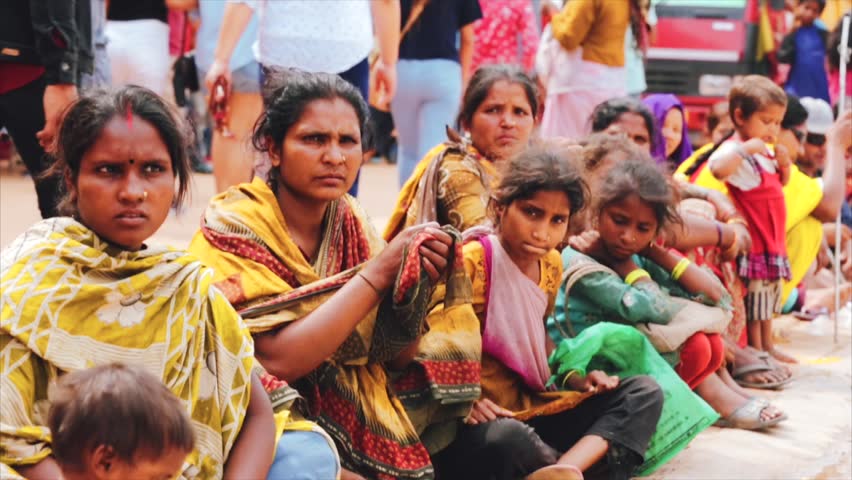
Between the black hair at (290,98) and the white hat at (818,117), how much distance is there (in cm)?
534

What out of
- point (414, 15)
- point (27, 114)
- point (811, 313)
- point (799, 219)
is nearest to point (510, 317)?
point (27, 114)

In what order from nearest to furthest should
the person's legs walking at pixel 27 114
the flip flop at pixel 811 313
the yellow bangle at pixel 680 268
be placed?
the person's legs walking at pixel 27 114
the yellow bangle at pixel 680 268
the flip flop at pixel 811 313

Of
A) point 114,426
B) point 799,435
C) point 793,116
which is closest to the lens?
point 114,426

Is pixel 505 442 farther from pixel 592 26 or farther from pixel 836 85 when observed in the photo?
pixel 836 85

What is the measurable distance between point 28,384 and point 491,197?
1974mm

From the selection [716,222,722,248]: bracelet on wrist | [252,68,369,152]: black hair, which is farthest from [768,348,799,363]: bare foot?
[252,68,369,152]: black hair

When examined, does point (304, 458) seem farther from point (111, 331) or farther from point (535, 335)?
point (535, 335)

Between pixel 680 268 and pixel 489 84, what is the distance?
103 cm

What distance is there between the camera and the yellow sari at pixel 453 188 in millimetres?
4547

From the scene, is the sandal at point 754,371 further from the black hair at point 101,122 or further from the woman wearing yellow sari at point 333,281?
the black hair at point 101,122

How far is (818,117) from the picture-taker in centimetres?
853

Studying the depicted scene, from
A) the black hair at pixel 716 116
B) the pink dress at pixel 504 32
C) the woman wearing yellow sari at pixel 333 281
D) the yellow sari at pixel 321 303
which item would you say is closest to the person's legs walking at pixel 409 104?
the pink dress at pixel 504 32

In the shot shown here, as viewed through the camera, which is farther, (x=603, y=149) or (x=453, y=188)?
(x=603, y=149)

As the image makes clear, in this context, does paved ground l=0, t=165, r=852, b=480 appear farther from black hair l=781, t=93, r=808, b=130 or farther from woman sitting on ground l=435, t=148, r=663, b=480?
black hair l=781, t=93, r=808, b=130
